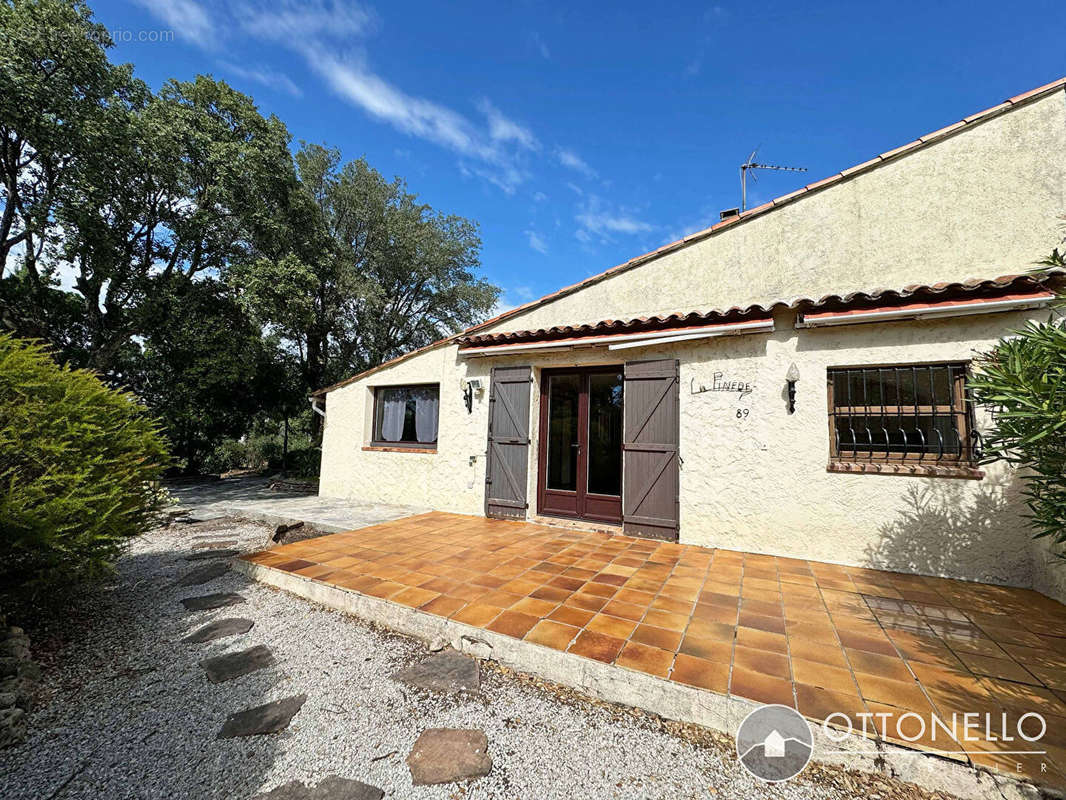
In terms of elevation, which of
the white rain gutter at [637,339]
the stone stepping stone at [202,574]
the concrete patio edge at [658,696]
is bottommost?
the stone stepping stone at [202,574]

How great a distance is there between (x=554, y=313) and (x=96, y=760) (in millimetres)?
6332

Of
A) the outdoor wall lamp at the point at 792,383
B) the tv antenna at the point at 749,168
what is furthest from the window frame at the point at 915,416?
the tv antenna at the point at 749,168

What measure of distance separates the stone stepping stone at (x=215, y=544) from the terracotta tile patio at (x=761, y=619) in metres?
1.51

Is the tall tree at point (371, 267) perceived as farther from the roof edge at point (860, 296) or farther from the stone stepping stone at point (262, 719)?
the stone stepping stone at point (262, 719)

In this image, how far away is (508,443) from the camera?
610 centimetres

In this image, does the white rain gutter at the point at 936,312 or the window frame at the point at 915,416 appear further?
the window frame at the point at 915,416

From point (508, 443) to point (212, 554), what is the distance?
13.1 feet

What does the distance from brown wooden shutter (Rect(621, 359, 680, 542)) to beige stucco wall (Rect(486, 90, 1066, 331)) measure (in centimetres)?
153

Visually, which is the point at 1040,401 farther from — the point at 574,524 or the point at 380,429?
the point at 380,429

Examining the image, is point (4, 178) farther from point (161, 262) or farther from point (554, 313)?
point (554, 313)

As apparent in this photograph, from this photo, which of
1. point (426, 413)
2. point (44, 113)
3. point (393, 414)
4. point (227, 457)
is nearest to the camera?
point (44, 113)

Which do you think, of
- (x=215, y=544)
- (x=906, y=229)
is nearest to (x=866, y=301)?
(x=906, y=229)

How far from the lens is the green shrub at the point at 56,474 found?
A: 254 centimetres

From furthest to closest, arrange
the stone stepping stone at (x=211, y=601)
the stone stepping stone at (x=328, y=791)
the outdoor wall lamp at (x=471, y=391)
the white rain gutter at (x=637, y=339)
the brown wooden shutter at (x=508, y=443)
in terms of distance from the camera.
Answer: the outdoor wall lamp at (x=471, y=391), the brown wooden shutter at (x=508, y=443), the white rain gutter at (x=637, y=339), the stone stepping stone at (x=211, y=601), the stone stepping stone at (x=328, y=791)
